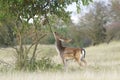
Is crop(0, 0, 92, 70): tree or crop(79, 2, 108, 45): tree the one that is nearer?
crop(0, 0, 92, 70): tree

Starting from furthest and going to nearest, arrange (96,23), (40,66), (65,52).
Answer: (96,23) < (65,52) < (40,66)

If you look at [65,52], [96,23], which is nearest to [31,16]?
[65,52]

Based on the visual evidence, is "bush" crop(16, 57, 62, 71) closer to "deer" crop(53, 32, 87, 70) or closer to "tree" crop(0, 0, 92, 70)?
"tree" crop(0, 0, 92, 70)

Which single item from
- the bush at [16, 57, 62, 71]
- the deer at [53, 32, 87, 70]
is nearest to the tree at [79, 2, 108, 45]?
the deer at [53, 32, 87, 70]

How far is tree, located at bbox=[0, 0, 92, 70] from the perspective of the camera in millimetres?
14053

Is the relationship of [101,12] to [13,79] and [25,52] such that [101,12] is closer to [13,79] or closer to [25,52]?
[25,52]

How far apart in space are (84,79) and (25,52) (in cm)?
487

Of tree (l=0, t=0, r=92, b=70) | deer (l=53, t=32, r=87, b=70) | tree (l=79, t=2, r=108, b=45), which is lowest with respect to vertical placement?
tree (l=79, t=2, r=108, b=45)

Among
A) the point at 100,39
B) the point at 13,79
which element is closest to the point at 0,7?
the point at 13,79

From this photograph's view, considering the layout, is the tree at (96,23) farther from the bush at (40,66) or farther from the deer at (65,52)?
the bush at (40,66)

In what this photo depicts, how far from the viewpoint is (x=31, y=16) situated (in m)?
14.5

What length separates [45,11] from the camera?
14438 millimetres

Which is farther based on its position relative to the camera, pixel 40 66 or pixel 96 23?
pixel 96 23

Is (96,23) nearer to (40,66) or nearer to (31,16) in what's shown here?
(31,16)
